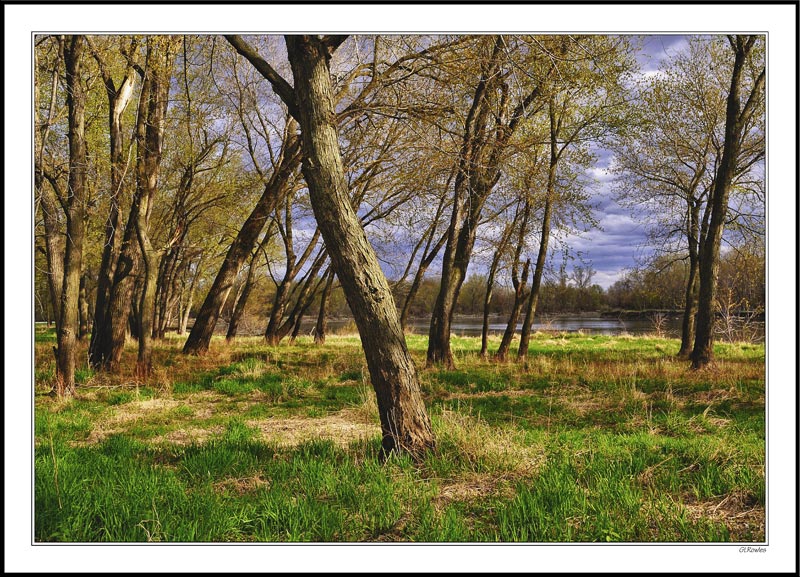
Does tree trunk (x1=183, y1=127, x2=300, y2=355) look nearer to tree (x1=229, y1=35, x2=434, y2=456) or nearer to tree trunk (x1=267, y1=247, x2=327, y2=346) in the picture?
tree trunk (x1=267, y1=247, x2=327, y2=346)

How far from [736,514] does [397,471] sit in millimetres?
2597

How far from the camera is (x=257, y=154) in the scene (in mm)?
21141

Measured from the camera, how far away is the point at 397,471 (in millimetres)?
4594

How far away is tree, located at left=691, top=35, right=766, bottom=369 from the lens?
11.7 m

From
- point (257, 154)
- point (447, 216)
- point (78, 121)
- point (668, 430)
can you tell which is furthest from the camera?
point (257, 154)

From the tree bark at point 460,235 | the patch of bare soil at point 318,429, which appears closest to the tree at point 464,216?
the tree bark at point 460,235

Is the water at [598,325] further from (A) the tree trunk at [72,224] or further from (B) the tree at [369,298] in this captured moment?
(B) the tree at [369,298]

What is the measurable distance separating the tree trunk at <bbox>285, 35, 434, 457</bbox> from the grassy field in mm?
286

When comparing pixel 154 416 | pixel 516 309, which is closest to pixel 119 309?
pixel 154 416

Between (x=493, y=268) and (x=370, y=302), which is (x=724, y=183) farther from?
(x=370, y=302)

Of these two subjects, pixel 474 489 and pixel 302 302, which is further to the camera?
pixel 302 302
